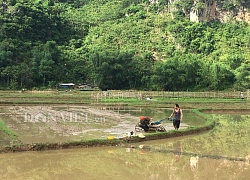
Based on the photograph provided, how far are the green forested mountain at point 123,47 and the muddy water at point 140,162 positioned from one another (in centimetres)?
4195

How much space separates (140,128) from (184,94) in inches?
929

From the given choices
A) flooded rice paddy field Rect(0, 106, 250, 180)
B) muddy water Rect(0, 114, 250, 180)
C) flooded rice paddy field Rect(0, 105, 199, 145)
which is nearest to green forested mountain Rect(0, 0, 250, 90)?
flooded rice paddy field Rect(0, 105, 199, 145)

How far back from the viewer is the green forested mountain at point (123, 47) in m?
56.6

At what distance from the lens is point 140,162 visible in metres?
11.1

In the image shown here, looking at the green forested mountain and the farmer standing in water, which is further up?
the green forested mountain

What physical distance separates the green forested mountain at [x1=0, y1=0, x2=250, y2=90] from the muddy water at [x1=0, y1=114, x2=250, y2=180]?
138 ft

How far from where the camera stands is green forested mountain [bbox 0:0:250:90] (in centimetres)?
5656

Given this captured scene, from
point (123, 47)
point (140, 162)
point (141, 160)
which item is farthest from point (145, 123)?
point (123, 47)

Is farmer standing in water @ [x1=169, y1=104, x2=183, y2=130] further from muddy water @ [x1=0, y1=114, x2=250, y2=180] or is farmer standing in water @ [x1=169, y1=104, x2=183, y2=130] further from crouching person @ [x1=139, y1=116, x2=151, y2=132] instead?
muddy water @ [x1=0, y1=114, x2=250, y2=180]

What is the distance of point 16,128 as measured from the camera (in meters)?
17.6

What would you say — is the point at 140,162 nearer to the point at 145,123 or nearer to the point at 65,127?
the point at 145,123

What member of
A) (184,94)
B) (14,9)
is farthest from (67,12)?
(184,94)

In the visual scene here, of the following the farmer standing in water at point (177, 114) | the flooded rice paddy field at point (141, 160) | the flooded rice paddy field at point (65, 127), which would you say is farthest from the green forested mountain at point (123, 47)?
the flooded rice paddy field at point (141, 160)

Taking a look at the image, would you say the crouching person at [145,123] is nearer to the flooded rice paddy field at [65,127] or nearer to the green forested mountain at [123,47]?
the flooded rice paddy field at [65,127]
